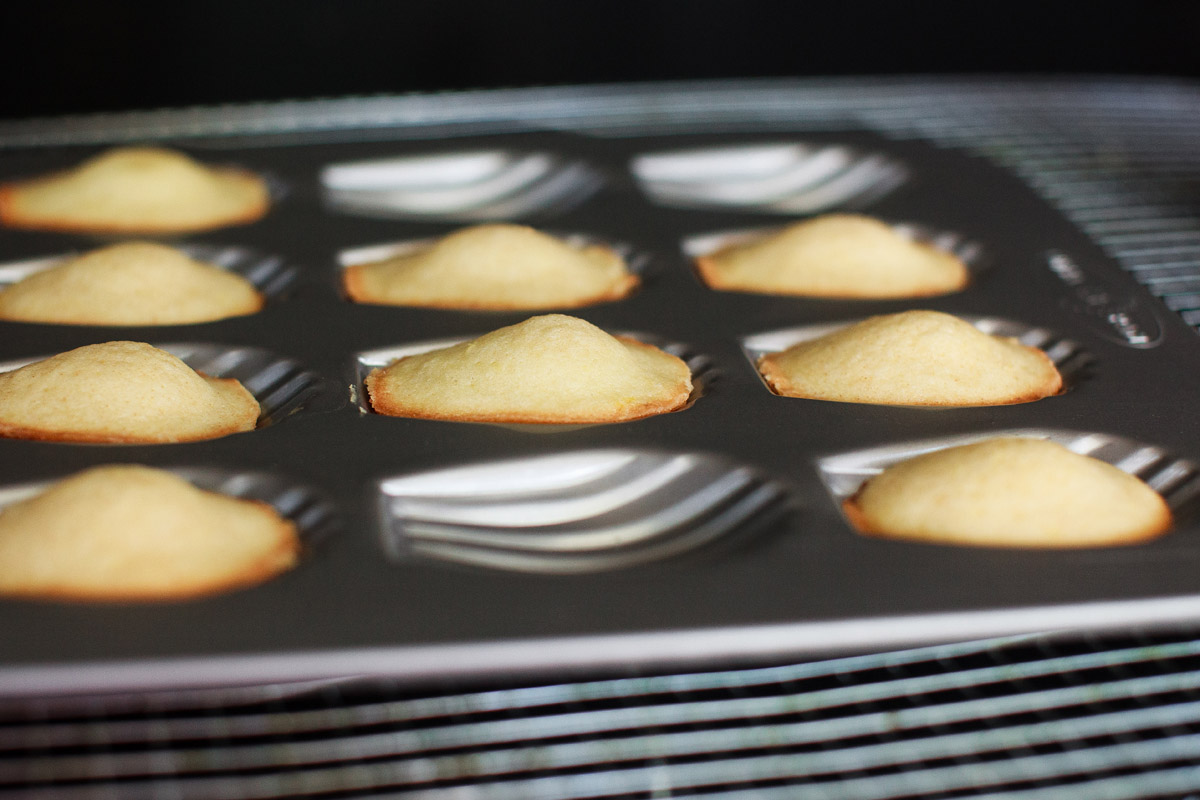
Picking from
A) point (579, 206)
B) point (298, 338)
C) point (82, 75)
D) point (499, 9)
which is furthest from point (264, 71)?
point (298, 338)

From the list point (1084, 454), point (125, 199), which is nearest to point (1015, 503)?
point (1084, 454)

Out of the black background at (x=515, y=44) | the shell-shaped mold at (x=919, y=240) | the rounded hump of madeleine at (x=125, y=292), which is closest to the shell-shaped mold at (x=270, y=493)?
the rounded hump of madeleine at (x=125, y=292)

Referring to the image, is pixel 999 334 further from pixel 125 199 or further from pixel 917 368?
pixel 125 199

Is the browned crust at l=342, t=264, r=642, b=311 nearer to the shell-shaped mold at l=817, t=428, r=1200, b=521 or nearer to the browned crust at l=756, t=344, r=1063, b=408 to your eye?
the browned crust at l=756, t=344, r=1063, b=408

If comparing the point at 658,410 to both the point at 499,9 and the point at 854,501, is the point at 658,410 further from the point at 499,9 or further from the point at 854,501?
the point at 499,9

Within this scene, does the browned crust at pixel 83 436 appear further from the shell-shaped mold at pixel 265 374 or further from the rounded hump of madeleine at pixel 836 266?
the rounded hump of madeleine at pixel 836 266
